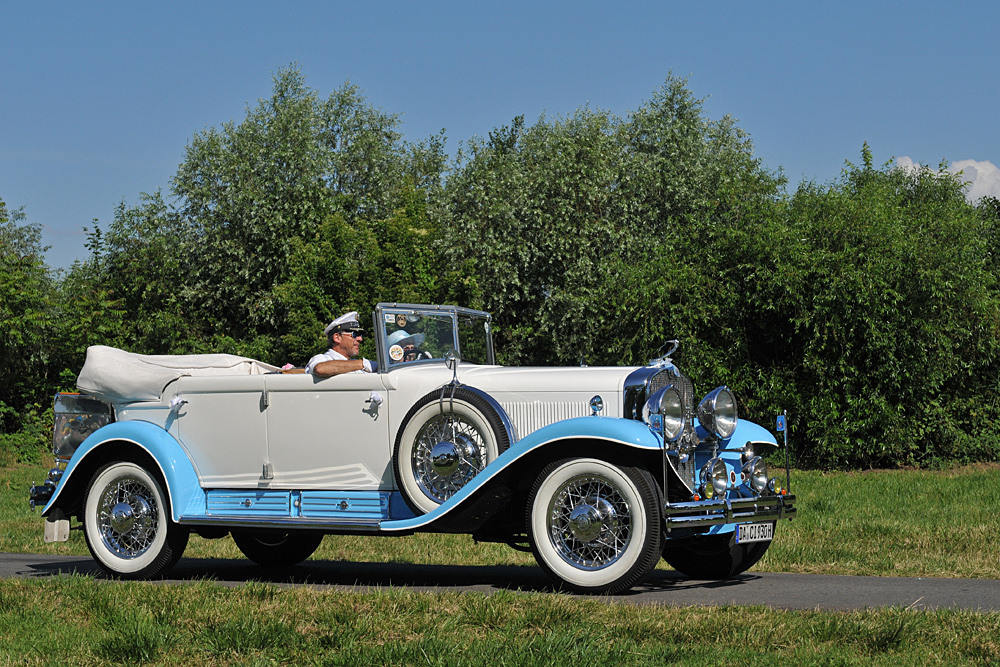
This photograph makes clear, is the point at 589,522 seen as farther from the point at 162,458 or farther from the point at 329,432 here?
A: the point at 162,458

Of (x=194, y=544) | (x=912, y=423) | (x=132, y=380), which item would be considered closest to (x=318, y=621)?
(x=132, y=380)

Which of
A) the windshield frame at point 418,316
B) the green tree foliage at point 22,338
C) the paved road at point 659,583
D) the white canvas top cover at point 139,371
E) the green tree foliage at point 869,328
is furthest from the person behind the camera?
the green tree foliage at point 22,338

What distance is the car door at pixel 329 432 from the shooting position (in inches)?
316

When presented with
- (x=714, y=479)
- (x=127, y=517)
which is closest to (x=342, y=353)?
(x=127, y=517)

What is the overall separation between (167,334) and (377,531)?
84.9 feet

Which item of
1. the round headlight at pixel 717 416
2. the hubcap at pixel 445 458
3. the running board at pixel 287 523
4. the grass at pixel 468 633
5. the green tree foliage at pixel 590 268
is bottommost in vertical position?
the grass at pixel 468 633

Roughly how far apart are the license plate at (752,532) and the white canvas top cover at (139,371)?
3.99 meters

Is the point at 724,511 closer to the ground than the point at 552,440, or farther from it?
closer to the ground

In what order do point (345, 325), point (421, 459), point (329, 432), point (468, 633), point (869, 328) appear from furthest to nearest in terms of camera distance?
point (869, 328)
point (345, 325)
point (329, 432)
point (421, 459)
point (468, 633)

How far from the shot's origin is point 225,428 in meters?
8.62

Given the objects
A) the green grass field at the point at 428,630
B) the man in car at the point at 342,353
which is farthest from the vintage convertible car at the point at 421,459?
the green grass field at the point at 428,630

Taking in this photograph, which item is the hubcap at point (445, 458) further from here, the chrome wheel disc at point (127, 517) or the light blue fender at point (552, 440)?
the chrome wheel disc at point (127, 517)

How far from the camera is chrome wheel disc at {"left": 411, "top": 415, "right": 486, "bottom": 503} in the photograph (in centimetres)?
759

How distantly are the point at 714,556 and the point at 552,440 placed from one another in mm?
2026
